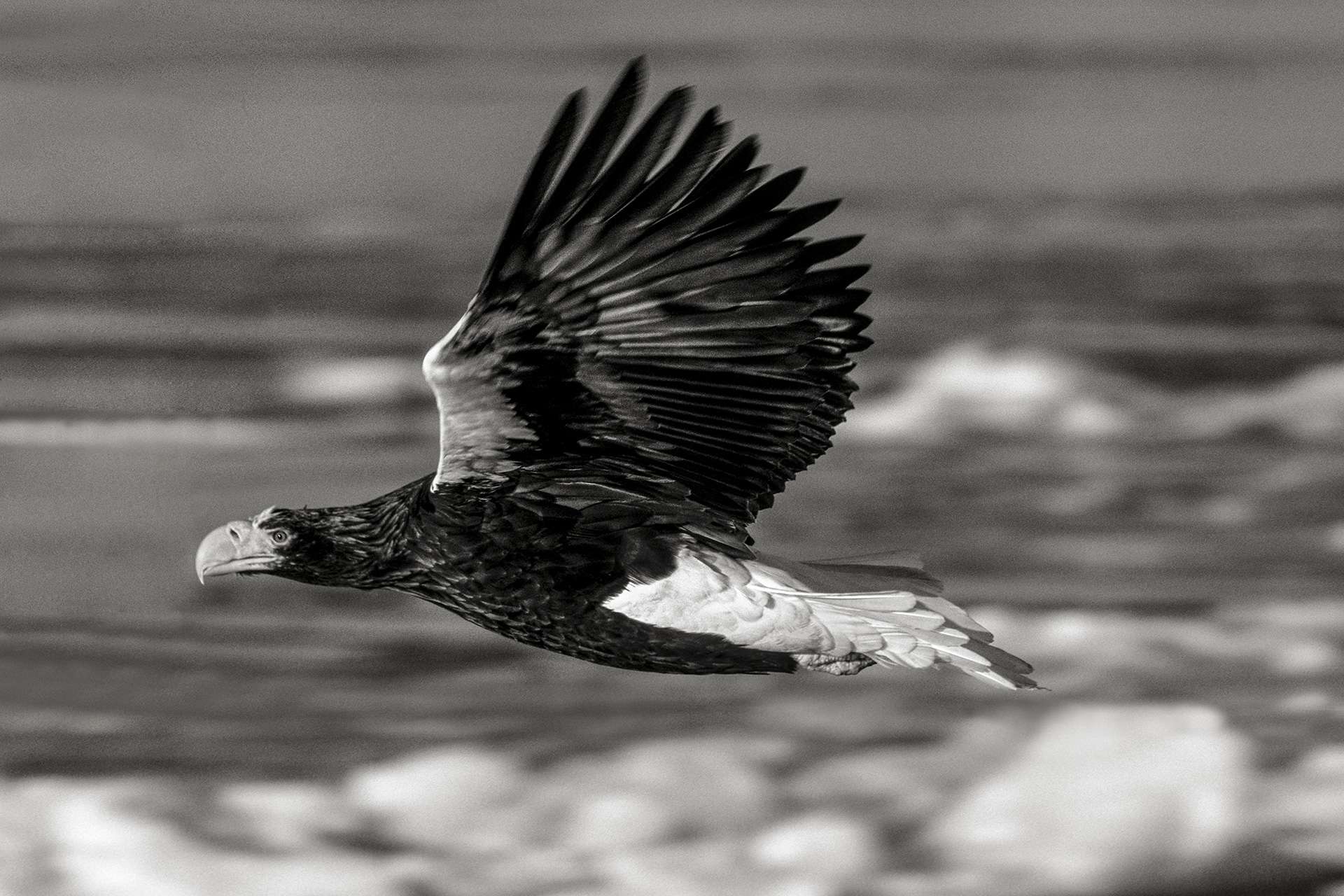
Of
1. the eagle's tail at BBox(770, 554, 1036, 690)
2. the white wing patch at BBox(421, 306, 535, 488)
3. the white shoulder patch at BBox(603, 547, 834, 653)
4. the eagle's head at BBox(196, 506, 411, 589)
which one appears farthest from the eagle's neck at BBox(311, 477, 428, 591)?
the eagle's tail at BBox(770, 554, 1036, 690)

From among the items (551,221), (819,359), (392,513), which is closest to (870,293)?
(819,359)

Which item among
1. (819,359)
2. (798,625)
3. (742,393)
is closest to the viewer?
(798,625)

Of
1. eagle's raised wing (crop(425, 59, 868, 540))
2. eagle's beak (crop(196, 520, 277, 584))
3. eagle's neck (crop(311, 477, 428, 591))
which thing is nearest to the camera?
eagle's raised wing (crop(425, 59, 868, 540))

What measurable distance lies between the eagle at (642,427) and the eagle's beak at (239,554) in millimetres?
466

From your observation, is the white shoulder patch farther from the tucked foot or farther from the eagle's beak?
the eagle's beak

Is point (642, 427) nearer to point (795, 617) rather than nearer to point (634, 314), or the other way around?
point (634, 314)

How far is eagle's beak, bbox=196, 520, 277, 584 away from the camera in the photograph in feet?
14.3

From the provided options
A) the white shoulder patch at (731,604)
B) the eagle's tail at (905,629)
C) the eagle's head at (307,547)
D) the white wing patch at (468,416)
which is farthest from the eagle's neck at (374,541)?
the eagle's tail at (905,629)

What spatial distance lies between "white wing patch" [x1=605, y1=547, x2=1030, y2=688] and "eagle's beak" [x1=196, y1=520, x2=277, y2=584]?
925mm

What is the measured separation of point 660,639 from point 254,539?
3.51ft

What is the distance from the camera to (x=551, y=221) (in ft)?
12.2

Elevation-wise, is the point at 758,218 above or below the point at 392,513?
above

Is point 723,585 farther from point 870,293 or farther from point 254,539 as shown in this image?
point 254,539

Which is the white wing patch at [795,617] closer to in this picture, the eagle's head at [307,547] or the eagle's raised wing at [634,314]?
the eagle's raised wing at [634,314]
